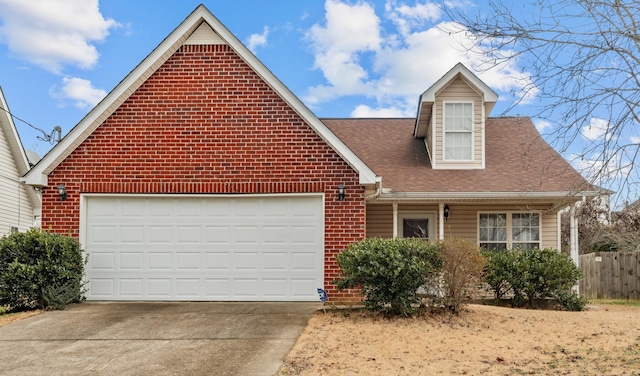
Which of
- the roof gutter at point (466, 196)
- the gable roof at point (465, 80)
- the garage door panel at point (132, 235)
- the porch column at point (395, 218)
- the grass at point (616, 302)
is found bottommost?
the grass at point (616, 302)

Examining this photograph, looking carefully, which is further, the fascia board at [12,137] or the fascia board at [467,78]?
the fascia board at [12,137]

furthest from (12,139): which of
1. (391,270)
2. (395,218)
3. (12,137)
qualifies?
(391,270)

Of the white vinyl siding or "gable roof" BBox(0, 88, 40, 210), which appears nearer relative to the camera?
"gable roof" BBox(0, 88, 40, 210)

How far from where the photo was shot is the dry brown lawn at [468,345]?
664cm

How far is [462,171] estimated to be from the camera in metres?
14.2

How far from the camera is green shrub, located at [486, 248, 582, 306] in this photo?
11500 millimetres

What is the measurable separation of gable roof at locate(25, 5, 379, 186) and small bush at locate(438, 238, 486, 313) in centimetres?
224

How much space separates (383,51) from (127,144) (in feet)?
21.0

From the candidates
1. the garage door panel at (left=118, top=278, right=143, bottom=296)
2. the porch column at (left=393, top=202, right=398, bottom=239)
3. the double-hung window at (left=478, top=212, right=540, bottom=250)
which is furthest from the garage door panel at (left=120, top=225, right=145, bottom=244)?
the double-hung window at (left=478, top=212, right=540, bottom=250)

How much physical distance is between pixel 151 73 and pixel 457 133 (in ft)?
25.3

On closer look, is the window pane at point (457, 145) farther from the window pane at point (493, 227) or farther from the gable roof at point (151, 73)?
the gable roof at point (151, 73)

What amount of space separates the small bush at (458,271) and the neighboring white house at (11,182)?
1475 cm

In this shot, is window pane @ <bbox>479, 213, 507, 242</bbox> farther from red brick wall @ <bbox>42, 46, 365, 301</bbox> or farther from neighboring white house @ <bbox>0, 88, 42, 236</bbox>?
neighboring white house @ <bbox>0, 88, 42, 236</bbox>

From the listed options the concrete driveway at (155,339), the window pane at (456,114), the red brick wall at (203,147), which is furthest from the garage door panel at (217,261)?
the window pane at (456,114)
